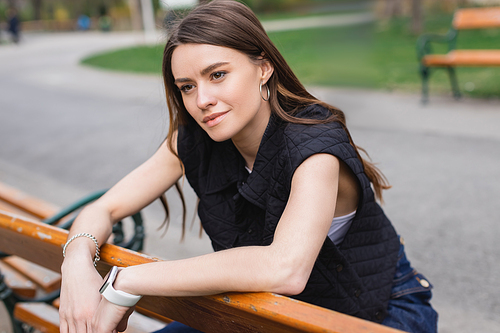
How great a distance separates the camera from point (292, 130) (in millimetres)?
1478

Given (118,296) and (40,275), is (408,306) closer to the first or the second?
(118,296)

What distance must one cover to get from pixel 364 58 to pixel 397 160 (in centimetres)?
401

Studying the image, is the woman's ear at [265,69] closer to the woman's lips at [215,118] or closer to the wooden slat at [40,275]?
the woman's lips at [215,118]

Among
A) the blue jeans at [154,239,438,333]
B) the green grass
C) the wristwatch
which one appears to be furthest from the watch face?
the green grass

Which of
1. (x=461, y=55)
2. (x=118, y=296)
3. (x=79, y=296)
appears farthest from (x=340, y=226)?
(x=461, y=55)

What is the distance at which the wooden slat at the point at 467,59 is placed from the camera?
21.1 ft

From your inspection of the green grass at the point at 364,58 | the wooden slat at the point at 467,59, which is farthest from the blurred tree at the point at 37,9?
the wooden slat at the point at 467,59

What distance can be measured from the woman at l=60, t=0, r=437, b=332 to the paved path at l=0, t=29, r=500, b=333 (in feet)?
1.43

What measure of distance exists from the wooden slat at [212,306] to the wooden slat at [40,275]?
1.94 ft

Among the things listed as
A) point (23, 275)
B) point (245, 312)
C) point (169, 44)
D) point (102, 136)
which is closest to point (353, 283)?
point (245, 312)

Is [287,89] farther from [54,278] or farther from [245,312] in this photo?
[54,278]

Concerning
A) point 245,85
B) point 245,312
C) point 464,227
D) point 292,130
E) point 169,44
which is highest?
point 169,44

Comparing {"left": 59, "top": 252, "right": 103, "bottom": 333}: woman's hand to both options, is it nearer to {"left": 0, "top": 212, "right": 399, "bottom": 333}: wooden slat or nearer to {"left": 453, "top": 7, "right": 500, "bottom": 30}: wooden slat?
{"left": 0, "top": 212, "right": 399, "bottom": 333}: wooden slat

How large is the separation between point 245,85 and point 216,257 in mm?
546
